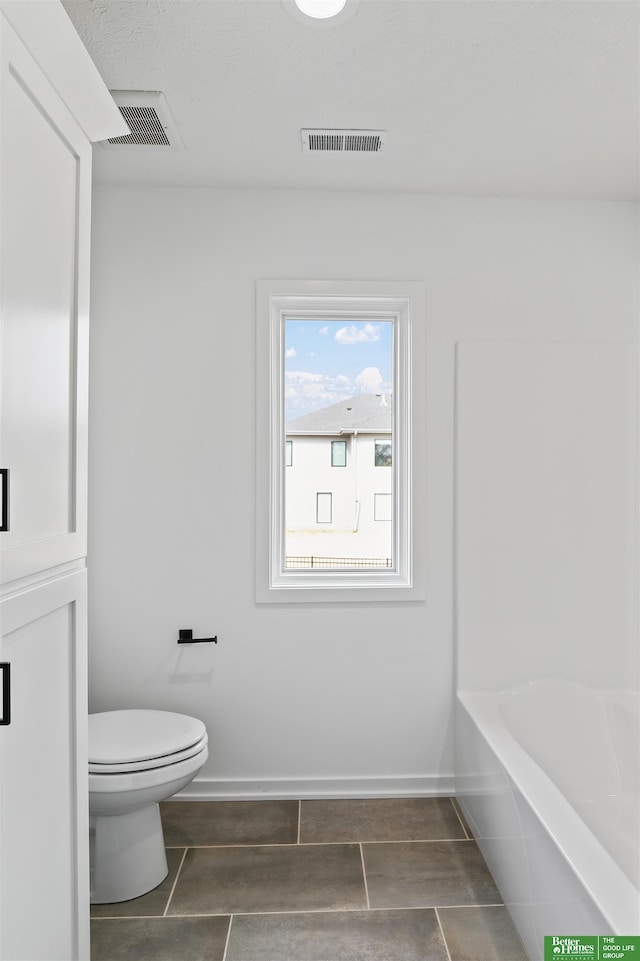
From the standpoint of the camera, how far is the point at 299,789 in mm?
2549

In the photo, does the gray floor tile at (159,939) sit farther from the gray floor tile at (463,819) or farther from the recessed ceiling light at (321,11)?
the recessed ceiling light at (321,11)

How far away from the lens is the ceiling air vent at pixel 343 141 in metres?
2.12

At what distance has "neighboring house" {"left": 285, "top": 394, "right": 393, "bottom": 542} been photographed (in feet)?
8.83

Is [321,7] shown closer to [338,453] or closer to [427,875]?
[338,453]

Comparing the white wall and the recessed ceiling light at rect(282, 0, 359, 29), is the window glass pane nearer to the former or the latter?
the white wall

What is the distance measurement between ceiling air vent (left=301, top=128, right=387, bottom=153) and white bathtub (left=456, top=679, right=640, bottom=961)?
2061 mm

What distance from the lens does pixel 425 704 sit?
8.43ft

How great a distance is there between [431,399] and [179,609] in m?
1.32

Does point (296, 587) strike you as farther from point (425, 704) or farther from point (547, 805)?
point (547, 805)

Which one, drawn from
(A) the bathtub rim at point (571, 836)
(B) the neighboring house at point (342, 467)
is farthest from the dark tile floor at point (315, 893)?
(B) the neighboring house at point (342, 467)

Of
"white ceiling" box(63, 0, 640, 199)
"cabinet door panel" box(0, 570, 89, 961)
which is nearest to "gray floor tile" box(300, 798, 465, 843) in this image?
"cabinet door panel" box(0, 570, 89, 961)

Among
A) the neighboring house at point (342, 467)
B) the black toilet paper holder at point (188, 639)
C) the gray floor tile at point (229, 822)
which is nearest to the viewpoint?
the gray floor tile at point (229, 822)

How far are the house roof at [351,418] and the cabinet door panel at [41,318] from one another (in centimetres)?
136

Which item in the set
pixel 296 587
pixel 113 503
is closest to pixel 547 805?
pixel 296 587
